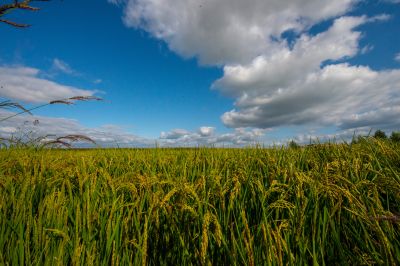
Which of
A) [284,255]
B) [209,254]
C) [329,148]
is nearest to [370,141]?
[329,148]

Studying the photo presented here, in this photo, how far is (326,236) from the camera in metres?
2.46

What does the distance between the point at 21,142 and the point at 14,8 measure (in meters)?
4.66

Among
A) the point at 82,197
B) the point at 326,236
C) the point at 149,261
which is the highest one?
the point at 82,197

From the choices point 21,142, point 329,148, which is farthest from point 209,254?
point 21,142

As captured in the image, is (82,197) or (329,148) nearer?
(82,197)

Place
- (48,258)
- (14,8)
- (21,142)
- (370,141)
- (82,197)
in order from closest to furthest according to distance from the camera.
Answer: (48,258)
(14,8)
(82,197)
(370,141)
(21,142)

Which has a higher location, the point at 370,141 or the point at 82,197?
the point at 370,141

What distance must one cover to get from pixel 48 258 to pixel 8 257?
1.64 feet

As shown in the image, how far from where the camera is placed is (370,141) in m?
5.03

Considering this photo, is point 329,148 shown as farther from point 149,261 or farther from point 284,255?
point 149,261

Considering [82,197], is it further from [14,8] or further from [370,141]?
[370,141]

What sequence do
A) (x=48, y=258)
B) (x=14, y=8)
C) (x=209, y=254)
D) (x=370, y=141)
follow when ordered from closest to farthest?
1. (x=48, y=258)
2. (x=209, y=254)
3. (x=14, y=8)
4. (x=370, y=141)

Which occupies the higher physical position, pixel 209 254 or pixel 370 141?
pixel 370 141

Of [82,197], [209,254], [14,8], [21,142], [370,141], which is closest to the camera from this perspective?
[209,254]
